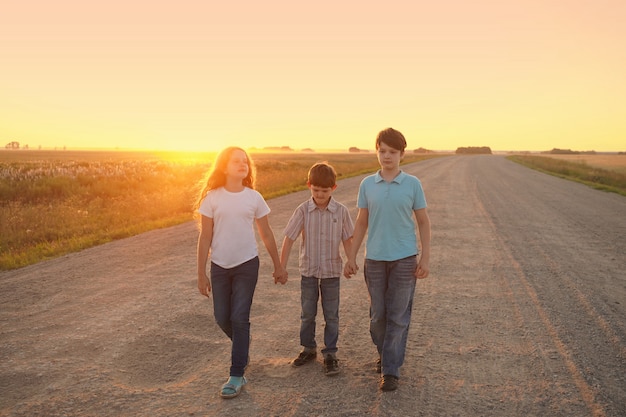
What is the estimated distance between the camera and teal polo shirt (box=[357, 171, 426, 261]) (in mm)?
3562

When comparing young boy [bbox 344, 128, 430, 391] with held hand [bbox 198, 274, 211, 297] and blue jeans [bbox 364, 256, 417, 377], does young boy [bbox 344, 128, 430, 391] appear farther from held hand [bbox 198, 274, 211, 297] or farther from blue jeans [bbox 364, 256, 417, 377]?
held hand [bbox 198, 274, 211, 297]

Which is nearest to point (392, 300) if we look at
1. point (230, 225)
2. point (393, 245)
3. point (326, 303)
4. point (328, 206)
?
point (393, 245)

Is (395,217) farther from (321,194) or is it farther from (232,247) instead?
(232,247)

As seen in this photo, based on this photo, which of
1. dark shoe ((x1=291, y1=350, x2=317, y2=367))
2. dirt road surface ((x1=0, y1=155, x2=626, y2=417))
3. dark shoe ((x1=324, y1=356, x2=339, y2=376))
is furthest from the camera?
dark shoe ((x1=291, y1=350, x2=317, y2=367))

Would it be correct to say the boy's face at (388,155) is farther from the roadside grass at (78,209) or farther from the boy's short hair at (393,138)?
the roadside grass at (78,209)

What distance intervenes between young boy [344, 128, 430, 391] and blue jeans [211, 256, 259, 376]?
78 cm

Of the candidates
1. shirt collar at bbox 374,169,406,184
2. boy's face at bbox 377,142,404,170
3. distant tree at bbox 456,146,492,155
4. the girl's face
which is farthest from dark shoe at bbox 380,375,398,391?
distant tree at bbox 456,146,492,155

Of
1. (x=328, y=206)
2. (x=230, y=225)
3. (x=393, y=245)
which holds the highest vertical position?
(x=328, y=206)

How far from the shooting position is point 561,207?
14.4m

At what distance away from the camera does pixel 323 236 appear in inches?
152

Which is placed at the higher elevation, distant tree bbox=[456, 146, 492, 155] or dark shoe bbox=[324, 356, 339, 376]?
distant tree bbox=[456, 146, 492, 155]

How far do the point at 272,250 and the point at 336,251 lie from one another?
542 mm

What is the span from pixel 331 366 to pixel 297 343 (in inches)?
28.0

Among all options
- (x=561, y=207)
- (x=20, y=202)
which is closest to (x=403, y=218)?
(x=561, y=207)
